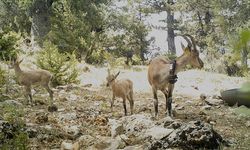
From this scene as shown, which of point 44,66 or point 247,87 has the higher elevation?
point 247,87

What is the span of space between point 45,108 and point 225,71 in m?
17.4

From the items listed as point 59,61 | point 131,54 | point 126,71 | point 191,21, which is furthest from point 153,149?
point 191,21

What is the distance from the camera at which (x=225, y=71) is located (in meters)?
25.3

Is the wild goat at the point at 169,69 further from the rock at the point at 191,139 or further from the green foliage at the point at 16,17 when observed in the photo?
the green foliage at the point at 16,17

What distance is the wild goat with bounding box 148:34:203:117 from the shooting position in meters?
8.78

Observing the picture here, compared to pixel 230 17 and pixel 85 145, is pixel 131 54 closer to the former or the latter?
pixel 230 17

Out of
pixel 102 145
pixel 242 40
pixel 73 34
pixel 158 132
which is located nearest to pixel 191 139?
pixel 158 132

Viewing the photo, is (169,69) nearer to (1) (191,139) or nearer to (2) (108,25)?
(1) (191,139)

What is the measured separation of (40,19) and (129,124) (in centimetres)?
1822

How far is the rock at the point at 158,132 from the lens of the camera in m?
6.07

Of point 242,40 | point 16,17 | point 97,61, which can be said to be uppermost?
point 16,17

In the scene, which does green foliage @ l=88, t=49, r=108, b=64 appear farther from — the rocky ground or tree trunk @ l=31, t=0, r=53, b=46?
the rocky ground

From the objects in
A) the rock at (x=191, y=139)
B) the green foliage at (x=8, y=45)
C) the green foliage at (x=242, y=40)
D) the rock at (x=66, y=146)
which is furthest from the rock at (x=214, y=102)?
the green foliage at (x=242, y=40)

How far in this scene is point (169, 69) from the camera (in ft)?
28.8
